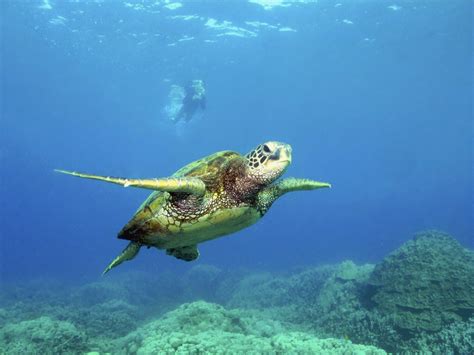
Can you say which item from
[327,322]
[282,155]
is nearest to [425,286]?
[327,322]

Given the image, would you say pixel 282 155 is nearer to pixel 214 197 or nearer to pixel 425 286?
pixel 214 197

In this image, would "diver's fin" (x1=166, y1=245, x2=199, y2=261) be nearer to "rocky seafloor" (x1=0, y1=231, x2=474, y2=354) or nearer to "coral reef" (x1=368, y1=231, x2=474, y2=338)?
"rocky seafloor" (x1=0, y1=231, x2=474, y2=354)

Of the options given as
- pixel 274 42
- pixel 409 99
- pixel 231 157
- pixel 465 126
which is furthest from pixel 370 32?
pixel 465 126

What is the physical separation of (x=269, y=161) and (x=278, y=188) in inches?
32.5

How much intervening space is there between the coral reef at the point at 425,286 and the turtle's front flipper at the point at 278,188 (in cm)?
492

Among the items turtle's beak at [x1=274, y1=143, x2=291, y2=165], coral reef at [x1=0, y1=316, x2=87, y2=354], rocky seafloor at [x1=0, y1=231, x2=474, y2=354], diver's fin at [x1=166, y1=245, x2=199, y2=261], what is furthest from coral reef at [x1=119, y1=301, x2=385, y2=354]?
turtle's beak at [x1=274, y1=143, x2=291, y2=165]

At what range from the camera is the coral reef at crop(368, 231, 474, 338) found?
24.8ft

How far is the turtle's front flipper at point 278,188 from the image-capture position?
4.40m

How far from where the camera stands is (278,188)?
15.0ft

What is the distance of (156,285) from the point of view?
22031 millimetres

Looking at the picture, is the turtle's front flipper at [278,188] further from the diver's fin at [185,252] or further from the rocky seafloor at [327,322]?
the rocky seafloor at [327,322]

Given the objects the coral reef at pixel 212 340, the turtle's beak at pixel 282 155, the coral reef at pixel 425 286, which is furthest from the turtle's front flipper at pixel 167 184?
the coral reef at pixel 425 286

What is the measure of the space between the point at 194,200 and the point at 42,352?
17.3ft

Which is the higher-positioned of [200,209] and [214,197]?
[214,197]
